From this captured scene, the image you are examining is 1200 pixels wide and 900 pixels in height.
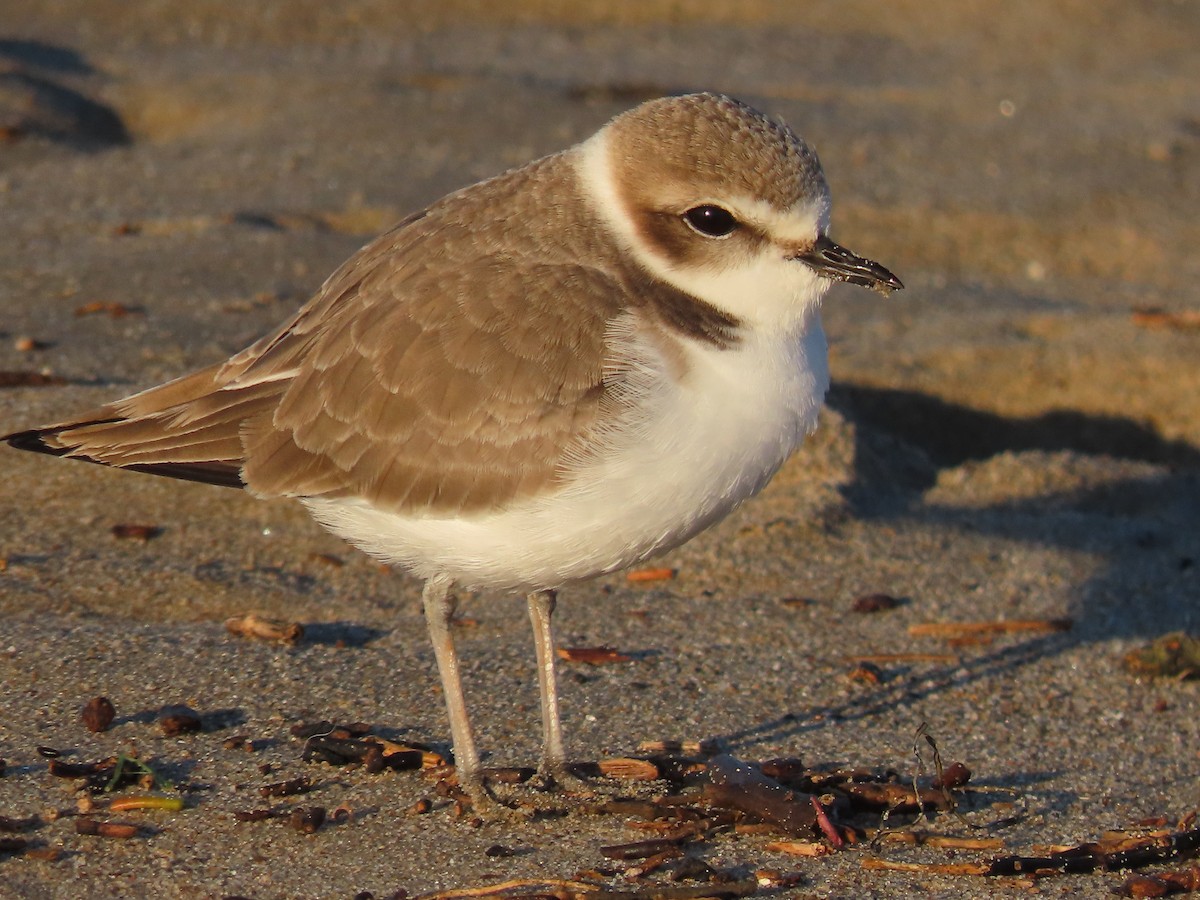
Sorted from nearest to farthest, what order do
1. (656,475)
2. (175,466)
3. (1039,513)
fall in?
(656,475) → (175,466) → (1039,513)

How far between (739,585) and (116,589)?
2.13 m

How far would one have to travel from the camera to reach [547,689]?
4473 mm

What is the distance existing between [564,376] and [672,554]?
184 centimetres

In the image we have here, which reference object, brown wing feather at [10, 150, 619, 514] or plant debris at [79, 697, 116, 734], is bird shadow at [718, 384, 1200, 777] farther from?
plant debris at [79, 697, 116, 734]

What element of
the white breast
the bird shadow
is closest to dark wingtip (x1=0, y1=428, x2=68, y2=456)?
the white breast

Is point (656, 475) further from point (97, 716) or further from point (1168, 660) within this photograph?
point (1168, 660)

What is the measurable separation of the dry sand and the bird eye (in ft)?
4.86

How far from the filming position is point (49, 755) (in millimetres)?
4180

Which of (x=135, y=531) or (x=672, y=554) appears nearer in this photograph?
(x=135, y=531)

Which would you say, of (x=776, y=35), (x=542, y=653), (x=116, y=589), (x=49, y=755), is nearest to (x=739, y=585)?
(x=542, y=653)

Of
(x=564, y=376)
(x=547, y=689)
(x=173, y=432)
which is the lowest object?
(x=547, y=689)

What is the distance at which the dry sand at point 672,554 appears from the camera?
4336mm

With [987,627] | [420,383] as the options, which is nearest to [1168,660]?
[987,627]

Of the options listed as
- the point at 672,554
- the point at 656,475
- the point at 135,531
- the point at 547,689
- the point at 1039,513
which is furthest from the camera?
the point at 1039,513
